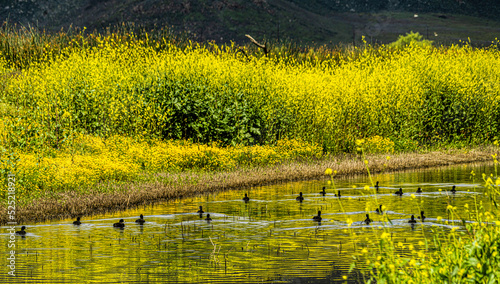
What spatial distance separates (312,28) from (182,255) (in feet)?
376

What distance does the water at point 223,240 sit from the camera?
11.2 metres

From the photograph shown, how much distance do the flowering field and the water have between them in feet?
13.9

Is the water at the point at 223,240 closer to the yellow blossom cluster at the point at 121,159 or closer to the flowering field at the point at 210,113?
the yellow blossom cluster at the point at 121,159

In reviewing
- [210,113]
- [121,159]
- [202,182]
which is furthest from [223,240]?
[210,113]


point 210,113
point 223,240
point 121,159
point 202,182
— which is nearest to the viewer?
point 223,240

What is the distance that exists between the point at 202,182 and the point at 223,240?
7569 mm

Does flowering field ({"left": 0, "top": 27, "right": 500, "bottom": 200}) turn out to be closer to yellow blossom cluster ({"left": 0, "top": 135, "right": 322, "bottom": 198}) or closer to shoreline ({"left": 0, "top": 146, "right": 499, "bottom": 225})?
yellow blossom cluster ({"left": 0, "top": 135, "right": 322, "bottom": 198})

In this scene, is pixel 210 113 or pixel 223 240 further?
pixel 210 113

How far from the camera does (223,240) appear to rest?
1408 cm

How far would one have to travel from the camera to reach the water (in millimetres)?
11250

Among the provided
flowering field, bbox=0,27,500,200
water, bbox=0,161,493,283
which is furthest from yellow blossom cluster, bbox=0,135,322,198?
water, bbox=0,161,493,283

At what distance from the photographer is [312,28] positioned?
124 m

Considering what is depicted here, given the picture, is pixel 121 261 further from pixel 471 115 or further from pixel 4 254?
pixel 471 115

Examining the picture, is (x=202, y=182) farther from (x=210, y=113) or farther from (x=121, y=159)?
(x=210, y=113)
